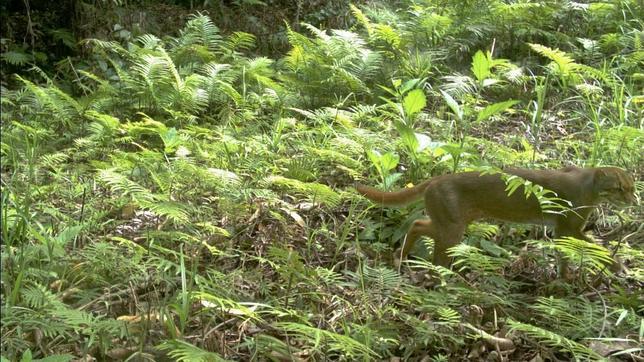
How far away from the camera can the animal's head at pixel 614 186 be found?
4508 millimetres

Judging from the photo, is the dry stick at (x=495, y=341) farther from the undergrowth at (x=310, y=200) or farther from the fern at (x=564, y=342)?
the fern at (x=564, y=342)

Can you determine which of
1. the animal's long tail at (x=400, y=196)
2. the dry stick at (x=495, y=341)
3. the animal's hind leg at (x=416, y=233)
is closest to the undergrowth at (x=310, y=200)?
the dry stick at (x=495, y=341)

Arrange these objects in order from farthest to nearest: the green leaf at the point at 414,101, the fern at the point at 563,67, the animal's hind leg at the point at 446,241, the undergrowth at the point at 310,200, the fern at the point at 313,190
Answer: the fern at the point at 563,67 < the green leaf at the point at 414,101 < the fern at the point at 313,190 < the animal's hind leg at the point at 446,241 < the undergrowth at the point at 310,200

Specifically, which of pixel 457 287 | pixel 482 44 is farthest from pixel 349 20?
pixel 457 287

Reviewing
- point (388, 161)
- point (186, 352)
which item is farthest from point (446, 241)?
point (186, 352)

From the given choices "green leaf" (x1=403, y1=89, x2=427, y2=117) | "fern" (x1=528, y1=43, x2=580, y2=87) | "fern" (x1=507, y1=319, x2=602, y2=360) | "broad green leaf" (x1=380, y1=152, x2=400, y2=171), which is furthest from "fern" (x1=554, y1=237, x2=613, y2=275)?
"fern" (x1=528, y1=43, x2=580, y2=87)

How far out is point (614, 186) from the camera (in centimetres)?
450

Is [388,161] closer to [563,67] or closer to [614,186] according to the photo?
[614,186]

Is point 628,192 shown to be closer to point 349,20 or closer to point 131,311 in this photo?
point 131,311

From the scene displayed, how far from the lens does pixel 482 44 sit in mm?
8852

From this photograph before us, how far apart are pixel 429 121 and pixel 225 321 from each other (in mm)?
3617

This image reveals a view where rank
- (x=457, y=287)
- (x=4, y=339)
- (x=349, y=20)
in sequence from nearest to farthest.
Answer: (x=4, y=339), (x=457, y=287), (x=349, y=20)

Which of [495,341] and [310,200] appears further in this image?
[310,200]

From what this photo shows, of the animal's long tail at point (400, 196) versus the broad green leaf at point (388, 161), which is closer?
the animal's long tail at point (400, 196)
